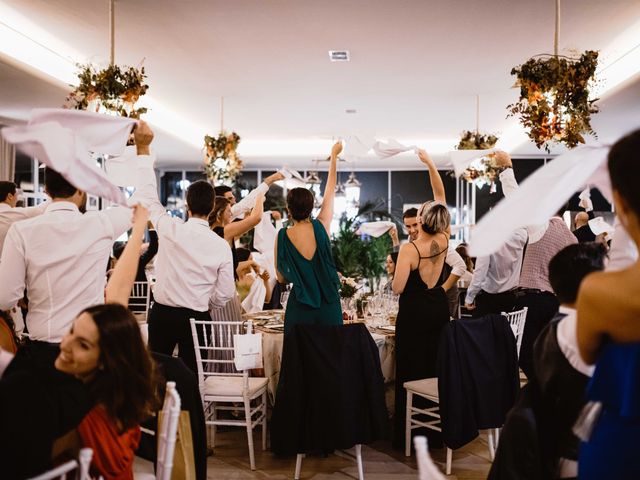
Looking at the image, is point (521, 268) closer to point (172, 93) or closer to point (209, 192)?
point (209, 192)

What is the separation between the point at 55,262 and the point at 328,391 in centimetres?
153

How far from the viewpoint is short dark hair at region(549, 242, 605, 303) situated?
5.99 feet

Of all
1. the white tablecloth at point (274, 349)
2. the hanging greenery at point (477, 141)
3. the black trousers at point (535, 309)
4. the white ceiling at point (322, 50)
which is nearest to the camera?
the white tablecloth at point (274, 349)

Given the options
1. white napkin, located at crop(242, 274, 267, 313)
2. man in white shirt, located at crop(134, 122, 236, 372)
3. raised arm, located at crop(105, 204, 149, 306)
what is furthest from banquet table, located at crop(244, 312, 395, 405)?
raised arm, located at crop(105, 204, 149, 306)

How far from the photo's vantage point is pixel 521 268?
4562 mm

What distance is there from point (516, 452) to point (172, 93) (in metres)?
6.95

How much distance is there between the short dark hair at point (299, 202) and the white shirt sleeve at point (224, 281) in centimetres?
46

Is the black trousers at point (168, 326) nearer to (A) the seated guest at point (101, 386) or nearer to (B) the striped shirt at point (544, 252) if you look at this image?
(A) the seated guest at point (101, 386)

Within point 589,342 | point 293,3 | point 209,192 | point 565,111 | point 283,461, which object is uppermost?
point 293,3

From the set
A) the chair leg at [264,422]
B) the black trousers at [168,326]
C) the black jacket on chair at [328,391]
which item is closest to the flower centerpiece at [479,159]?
the chair leg at [264,422]

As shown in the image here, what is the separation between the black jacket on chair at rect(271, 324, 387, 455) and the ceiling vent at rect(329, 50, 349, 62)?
3.33 metres

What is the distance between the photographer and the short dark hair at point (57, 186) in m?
2.38

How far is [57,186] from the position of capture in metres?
2.39

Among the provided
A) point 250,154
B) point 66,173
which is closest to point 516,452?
point 66,173
